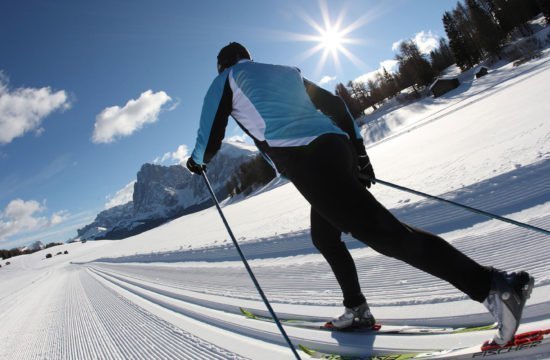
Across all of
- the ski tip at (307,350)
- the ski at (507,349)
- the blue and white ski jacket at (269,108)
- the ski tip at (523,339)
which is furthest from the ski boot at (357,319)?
the blue and white ski jacket at (269,108)

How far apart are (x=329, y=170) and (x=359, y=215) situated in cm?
28

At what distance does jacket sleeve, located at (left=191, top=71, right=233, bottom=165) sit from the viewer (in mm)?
2068

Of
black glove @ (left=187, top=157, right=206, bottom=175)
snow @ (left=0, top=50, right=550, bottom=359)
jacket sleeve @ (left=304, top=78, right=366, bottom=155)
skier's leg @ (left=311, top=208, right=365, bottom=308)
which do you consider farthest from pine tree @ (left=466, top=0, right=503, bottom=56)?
black glove @ (left=187, top=157, right=206, bottom=175)

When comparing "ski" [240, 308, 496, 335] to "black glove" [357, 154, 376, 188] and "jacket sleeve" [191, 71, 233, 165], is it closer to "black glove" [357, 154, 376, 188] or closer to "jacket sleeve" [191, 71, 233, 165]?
"black glove" [357, 154, 376, 188]

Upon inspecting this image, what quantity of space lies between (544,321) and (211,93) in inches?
86.6

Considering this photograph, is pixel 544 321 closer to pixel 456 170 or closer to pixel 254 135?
pixel 254 135

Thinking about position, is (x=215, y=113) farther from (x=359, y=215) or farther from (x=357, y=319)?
(x=357, y=319)

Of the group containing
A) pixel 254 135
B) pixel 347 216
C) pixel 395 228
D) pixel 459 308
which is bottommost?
pixel 459 308

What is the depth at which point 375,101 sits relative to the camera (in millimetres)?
75500

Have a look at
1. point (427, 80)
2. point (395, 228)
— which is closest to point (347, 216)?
point (395, 228)

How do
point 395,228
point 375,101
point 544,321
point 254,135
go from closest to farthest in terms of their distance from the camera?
point 395,228 < point 544,321 < point 254,135 < point 375,101

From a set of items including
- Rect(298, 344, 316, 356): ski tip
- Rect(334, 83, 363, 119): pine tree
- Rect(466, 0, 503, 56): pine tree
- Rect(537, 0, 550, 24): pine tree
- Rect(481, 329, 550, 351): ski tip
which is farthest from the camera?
Rect(334, 83, 363, 119): pine tree

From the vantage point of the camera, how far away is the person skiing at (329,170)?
1.46 m

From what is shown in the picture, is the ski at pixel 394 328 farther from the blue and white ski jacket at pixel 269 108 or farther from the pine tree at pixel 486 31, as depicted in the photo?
the pine tree at pixel 486 31
